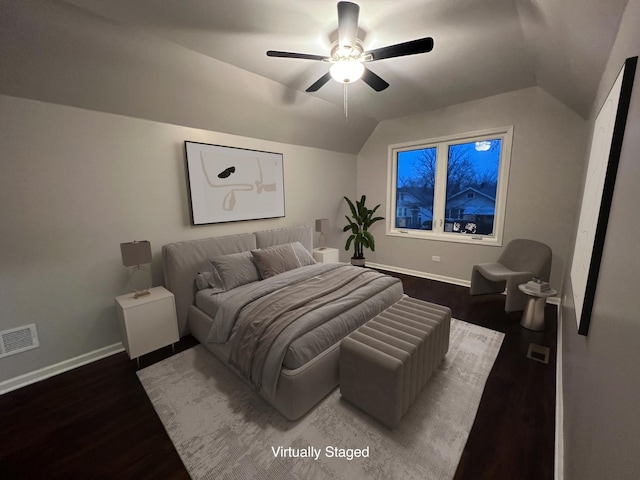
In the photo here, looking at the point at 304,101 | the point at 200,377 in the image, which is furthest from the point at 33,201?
the point at 304,101

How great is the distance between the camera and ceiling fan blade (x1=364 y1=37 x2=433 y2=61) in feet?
5.42

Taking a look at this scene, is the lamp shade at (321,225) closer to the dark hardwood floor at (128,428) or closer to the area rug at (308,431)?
the area rug at (308,431)

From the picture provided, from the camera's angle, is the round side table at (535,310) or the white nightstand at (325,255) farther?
the white nightstand at (325,255)

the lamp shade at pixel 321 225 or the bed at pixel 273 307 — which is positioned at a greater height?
the lamp shade at pixel 321 225

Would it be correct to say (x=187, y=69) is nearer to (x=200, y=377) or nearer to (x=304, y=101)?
(x=304, y=101)

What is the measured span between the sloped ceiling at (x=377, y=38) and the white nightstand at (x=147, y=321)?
182 centimetres

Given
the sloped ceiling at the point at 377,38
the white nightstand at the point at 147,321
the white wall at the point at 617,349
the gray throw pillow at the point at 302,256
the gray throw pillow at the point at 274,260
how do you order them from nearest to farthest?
the white wall at the point at 617,349 → the sloped ceiling at the point at 377,38 → the white nightstand at the point at 147,321 → the gray throw pillow at the point at 274,260 → the gray throw pillow at the point at 302,256

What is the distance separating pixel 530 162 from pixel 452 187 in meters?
1.05

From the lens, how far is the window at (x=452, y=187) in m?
3.77

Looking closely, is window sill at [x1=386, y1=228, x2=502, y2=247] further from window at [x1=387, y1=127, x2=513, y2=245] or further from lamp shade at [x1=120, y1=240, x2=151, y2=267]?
lamp shade at [x1=120, y1=240, x2=151, y2=267]

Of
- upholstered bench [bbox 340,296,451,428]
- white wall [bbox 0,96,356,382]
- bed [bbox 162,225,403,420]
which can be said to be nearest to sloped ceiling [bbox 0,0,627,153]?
white wall [bbox 0,96,356,382]

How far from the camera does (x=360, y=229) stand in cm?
520

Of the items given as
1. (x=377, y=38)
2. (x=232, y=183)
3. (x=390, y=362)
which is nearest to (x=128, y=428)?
(x=390, y=362)

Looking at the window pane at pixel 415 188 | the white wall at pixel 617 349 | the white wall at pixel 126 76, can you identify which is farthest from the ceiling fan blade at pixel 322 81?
the window pane at pixel 415 188
